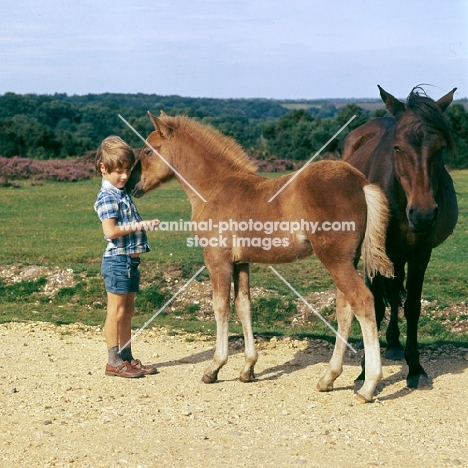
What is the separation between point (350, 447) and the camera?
5055mm

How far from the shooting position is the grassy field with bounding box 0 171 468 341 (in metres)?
10.1

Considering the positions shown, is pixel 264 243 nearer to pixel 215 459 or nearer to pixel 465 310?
pixel 215 459

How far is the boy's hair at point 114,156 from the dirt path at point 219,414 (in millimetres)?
1909

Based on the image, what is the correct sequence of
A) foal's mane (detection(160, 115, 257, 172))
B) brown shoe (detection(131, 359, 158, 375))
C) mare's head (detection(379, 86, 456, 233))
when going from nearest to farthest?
mare's head (detection(379, 86, 456, 233)), foal's mane (detection(160, 115, 257, 172)), brown shoe (detection(131, 359, 158, 375))

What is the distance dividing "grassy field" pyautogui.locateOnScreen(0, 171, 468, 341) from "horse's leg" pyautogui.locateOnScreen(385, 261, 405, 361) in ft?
3.32

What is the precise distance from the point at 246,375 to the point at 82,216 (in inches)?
616

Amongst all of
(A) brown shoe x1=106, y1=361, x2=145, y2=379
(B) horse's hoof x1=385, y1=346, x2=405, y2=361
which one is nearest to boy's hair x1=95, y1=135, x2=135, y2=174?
(A) brown shoe x1=106, y1=361, x2=145, y2=379

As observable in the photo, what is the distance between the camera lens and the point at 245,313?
21.9 ft

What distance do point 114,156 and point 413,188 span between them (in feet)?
8.62

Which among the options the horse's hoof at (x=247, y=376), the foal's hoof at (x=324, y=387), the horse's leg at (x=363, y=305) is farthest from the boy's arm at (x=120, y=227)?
the foal's hoof at (x=324, y=387)

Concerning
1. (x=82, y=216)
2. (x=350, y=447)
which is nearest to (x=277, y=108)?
(x=82, y=216)

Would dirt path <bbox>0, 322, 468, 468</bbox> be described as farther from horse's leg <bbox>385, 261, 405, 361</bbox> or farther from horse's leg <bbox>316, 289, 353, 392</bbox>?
horse's leg <bbox>385, 261, 405, 361</bbox>

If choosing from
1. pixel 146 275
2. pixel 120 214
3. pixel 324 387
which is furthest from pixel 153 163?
pixel 146 275

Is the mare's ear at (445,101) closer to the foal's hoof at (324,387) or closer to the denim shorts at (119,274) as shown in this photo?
Answer: the foal's hoof at (324,387)
